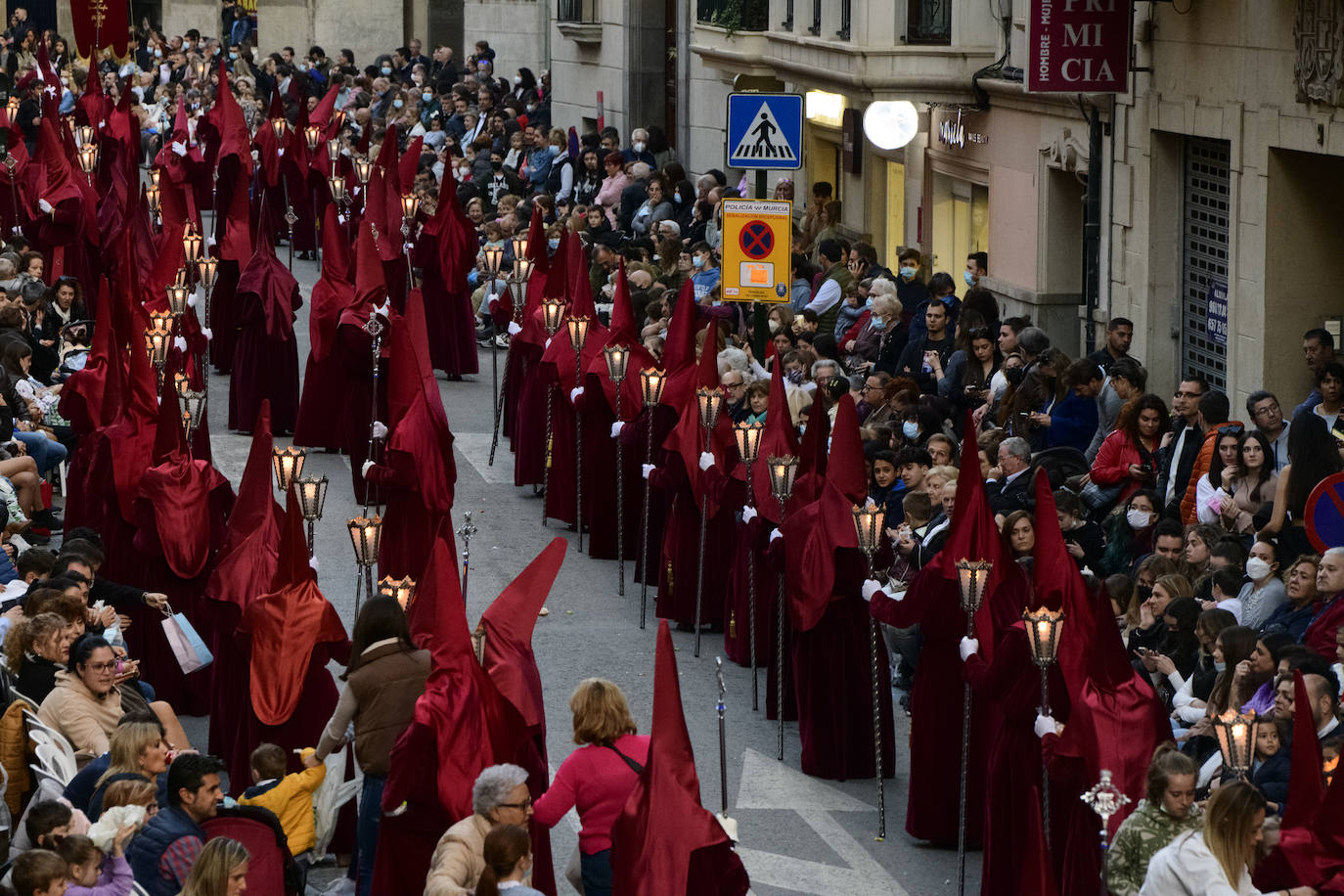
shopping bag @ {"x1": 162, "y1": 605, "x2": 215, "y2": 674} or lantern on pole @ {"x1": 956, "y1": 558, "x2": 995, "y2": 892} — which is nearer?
lantern on pole @ {"x1": 956, "y1": 558, "x2": 995, "y2": 892}

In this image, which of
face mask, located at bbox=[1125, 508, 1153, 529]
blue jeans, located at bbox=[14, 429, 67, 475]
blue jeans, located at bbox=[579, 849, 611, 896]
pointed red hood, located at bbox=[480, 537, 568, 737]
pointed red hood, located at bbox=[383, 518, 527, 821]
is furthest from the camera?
blue jeans, located at bbox=[14, 429, 67, 475]

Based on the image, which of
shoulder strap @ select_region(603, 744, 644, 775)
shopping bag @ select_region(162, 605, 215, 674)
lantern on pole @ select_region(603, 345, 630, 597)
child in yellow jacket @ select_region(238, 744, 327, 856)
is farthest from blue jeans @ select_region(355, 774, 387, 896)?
lantern on pole @ select_region(603, 345, 630, 597)

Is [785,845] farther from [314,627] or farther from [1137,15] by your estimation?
[1137,15]

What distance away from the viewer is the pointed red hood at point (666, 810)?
8602 millimetres

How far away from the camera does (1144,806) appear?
8789 millimetres

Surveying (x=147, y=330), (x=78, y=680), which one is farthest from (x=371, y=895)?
(x=147, y=330)

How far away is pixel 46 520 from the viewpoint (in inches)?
660

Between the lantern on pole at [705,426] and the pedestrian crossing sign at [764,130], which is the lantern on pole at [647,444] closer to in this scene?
the lantern on pole at [705,426]

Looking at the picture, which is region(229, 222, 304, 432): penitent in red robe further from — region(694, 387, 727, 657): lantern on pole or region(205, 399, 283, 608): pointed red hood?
region(205, 399, 283, 608): pointed red hood

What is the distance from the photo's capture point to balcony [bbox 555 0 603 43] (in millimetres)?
32656

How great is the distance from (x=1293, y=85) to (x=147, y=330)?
7.97m

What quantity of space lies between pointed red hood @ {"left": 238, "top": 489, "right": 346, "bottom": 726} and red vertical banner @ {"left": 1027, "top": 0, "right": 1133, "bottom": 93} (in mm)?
8100

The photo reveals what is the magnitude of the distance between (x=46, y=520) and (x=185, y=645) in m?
5.14

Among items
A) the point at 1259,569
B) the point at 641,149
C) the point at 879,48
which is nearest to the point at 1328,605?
the point at 1259,569
